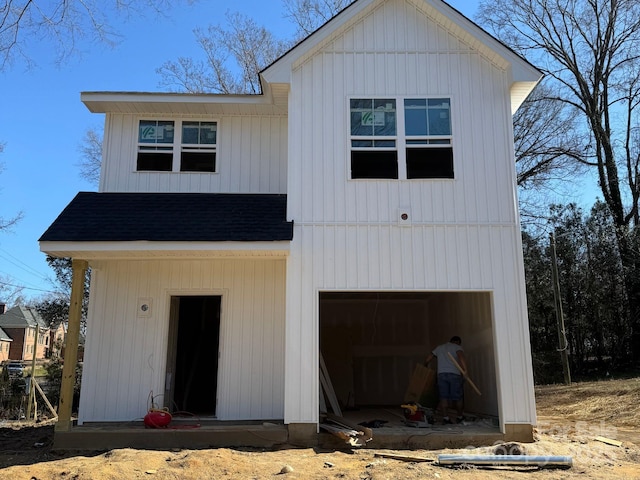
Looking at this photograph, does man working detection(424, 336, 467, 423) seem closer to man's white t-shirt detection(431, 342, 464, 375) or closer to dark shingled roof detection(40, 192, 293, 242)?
man's white t-shirt detection(431, 342, 464, 375)

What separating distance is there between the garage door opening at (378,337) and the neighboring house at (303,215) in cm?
261

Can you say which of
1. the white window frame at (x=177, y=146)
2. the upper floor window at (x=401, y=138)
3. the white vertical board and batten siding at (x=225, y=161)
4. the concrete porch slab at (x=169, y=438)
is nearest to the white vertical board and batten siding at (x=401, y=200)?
the upper floor window at (x=401, y=138)

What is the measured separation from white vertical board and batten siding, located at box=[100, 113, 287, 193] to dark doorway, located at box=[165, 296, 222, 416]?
7.32ft

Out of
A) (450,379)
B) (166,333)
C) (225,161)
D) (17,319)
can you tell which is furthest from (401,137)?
(17,319)

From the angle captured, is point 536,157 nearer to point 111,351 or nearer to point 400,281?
point 400,281

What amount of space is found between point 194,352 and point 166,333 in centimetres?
153

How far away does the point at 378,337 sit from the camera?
45.6ft

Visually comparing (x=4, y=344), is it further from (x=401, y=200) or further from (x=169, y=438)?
(x=401, y=200)

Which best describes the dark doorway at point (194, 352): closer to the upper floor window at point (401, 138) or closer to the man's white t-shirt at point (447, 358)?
the upper floor window at point (401, 138)

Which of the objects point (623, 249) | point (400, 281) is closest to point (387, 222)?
point (400, 281)

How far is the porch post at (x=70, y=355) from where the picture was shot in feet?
27.3

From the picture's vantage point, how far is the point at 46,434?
9.84 m

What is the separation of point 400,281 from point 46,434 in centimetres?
690

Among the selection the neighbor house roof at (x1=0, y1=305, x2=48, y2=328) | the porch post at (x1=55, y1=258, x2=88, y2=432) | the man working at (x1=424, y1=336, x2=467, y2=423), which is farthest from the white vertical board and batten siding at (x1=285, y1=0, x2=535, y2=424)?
the neighbor house roof at (x1=0, y1=305, x2=48, y2=328)
